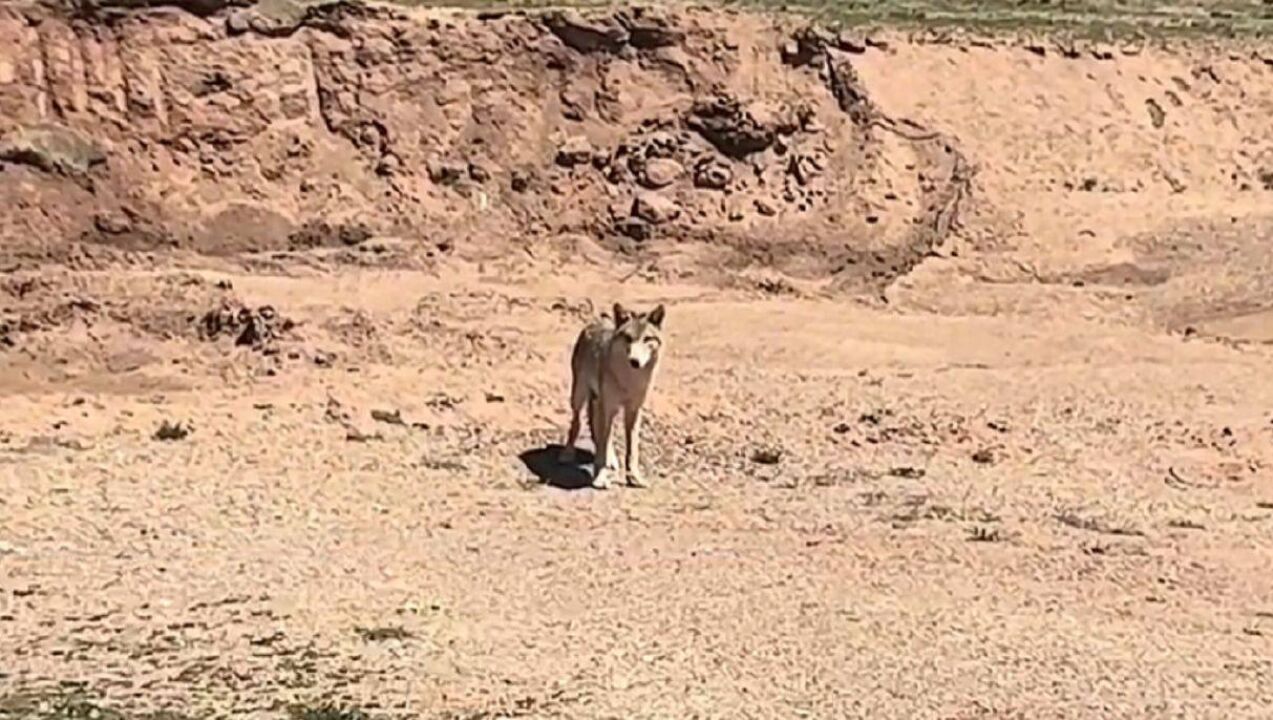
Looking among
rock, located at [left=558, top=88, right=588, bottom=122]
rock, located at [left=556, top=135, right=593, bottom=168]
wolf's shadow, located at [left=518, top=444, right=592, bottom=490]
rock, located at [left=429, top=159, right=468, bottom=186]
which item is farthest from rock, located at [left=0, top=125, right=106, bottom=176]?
wolf's shadow, located at [left=518, top=444, right=592, bottom=490]

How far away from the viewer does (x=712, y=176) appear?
88.6ft

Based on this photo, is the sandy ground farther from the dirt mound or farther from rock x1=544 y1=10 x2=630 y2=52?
rock x1=544 y1=10 x2=630 y2=52

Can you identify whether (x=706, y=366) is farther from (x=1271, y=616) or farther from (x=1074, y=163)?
(x=1074, y=163)

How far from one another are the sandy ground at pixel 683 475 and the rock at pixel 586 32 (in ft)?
1.46

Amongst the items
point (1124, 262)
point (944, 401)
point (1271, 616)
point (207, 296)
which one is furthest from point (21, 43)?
point (1271, 616)

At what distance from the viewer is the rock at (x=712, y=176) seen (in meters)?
27.0

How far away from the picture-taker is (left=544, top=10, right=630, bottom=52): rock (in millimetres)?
27281

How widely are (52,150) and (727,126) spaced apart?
27.0 ft

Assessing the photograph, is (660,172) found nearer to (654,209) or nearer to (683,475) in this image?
(654,209)

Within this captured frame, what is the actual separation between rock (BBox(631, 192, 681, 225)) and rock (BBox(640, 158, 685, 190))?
0.57 feet

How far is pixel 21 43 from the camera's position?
79.2 feet

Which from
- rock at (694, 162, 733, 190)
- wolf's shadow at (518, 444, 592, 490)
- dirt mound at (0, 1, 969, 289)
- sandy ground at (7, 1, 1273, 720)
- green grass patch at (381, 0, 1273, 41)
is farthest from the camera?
green grass patch at (381, 0, 1273, 41)

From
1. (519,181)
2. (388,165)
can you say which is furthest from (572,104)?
(388,165)

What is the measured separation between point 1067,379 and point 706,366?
361cm
